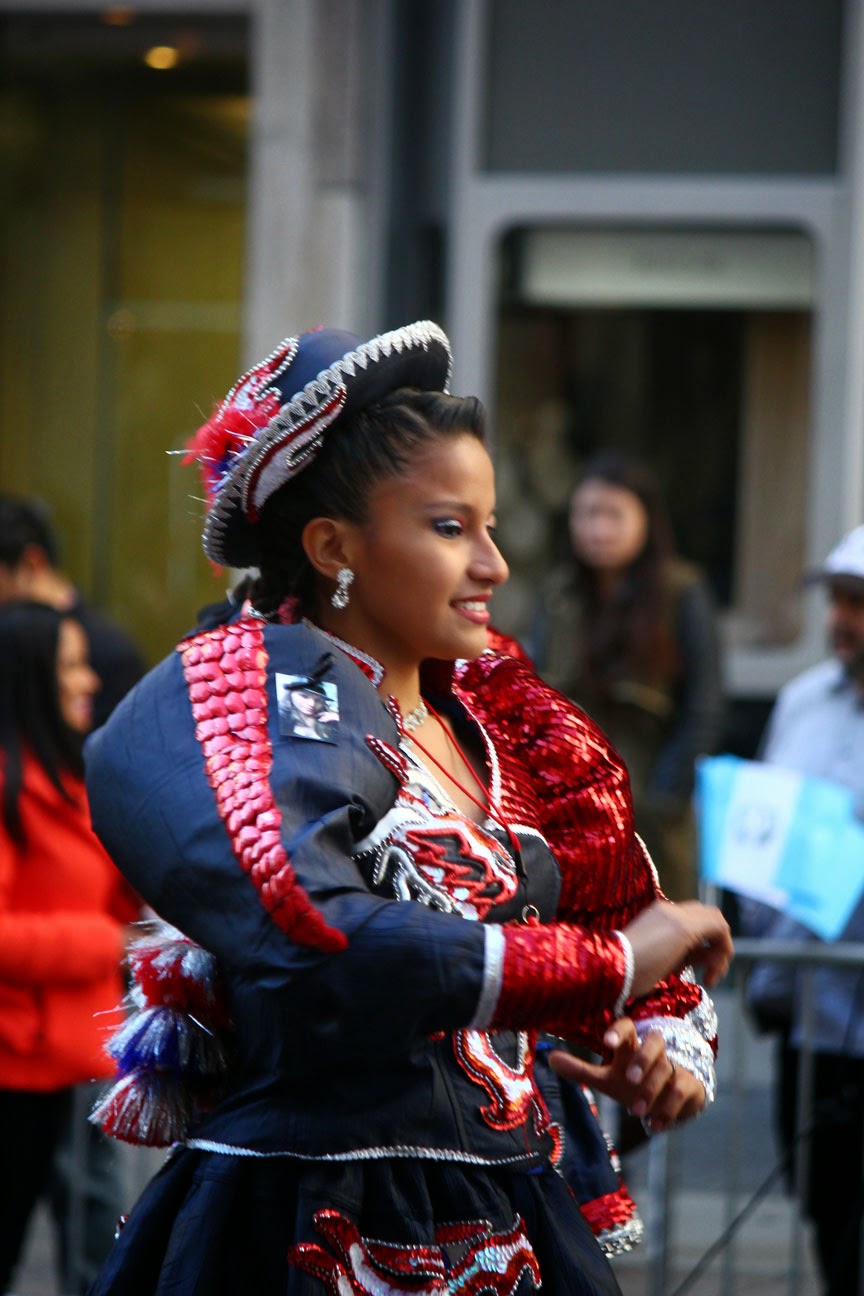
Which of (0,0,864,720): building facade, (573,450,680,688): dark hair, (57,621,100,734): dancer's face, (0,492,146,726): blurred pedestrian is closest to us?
(57,621,100,734): dancer's face

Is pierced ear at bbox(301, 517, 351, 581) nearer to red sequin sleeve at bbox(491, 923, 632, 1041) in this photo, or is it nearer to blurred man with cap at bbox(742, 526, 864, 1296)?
red sequin sleeve at bbox(491, 923, 632, 1041)

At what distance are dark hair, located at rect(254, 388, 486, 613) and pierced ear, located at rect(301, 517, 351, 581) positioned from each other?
0.01m

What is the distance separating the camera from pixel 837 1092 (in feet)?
14.4

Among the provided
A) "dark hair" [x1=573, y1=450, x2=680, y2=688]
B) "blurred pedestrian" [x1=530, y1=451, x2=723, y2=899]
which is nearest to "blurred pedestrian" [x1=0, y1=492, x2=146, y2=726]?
"blurred pedestrian" [x1=530, y1=451, x2=723, y2=899]

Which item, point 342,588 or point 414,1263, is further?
point 342,588

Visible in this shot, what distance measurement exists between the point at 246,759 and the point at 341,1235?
55 centimetres

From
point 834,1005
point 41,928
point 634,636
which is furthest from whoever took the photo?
point 634,636

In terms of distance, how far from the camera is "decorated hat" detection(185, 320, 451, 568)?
84.5 inches

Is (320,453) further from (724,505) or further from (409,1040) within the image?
(724,505)

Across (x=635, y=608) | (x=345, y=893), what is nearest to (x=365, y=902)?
(x=345, y=893)

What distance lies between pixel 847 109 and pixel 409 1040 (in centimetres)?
626

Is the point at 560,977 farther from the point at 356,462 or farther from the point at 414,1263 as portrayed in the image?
the point at 356,462

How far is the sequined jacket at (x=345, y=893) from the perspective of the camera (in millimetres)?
1868

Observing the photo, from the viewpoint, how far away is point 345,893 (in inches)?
74.3
